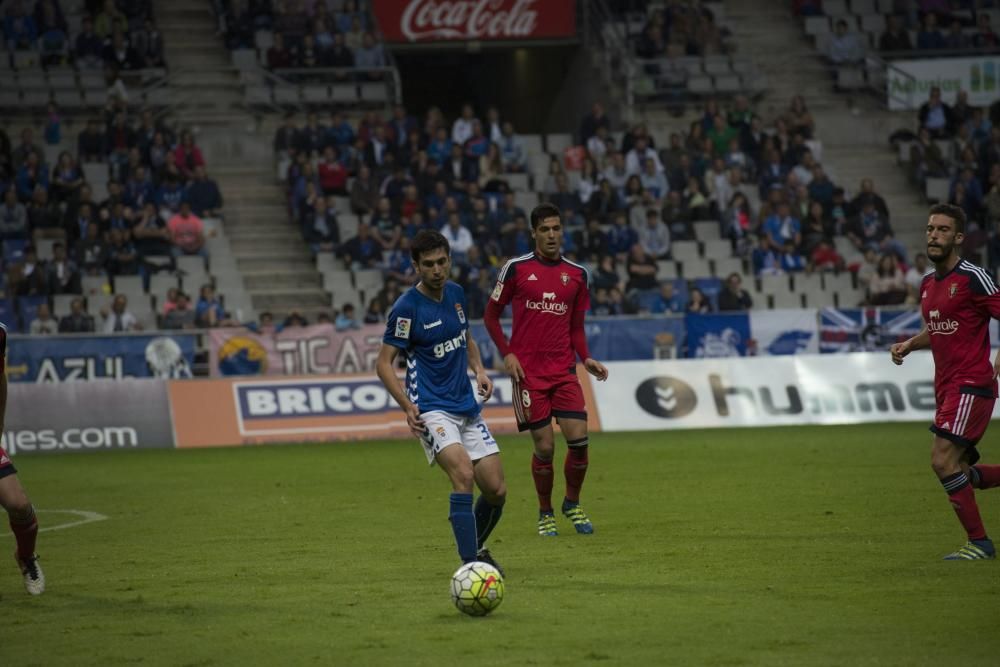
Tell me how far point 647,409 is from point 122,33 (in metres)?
16.6

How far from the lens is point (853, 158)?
36781 mm

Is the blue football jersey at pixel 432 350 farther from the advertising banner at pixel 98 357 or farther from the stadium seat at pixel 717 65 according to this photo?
the stadium seat at pixel 717 65

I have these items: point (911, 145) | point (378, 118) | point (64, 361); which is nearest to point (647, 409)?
point (64, 361)

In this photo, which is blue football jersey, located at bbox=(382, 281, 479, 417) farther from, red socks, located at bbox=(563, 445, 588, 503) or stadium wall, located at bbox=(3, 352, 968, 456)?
stadium wall, located at bbox=(3, 352, 968, 456)

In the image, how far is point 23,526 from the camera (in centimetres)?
1008

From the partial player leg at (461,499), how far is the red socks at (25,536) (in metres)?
2.82

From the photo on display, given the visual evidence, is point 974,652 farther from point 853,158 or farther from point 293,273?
point 853,158

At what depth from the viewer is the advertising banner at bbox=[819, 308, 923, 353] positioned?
90.0 ft

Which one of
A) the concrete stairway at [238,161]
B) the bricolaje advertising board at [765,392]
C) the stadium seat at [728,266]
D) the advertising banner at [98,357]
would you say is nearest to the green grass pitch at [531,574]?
the bricolaje advertising board at [765,392]

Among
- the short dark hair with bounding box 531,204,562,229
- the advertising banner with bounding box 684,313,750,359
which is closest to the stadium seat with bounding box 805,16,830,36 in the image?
the advertising banner with bounding box 684,313,750,359

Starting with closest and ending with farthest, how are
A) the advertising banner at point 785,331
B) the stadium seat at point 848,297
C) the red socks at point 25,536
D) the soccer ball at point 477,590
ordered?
the soccer ball at point 477,590
the red socks at point 25,536
the advertising banner at point 785,331
the stadium seat at point 848,297

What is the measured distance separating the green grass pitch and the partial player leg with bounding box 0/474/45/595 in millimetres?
184

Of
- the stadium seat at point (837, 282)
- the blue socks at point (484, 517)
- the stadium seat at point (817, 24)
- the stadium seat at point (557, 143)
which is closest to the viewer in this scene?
the blue socks at point (484, 517)

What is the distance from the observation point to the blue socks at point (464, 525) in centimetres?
927
